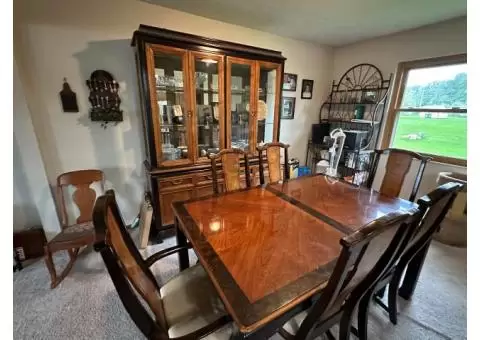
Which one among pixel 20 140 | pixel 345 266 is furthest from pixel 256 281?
pixel 20 140

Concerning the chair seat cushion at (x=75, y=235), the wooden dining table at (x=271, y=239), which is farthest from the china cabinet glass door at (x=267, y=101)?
the chair seat cushion at (x=75, y=235)

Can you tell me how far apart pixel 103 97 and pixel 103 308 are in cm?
192

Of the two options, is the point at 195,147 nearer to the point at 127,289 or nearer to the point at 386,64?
the point at 127,289

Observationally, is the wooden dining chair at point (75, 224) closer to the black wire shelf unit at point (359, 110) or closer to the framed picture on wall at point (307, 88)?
the framed picture on wall at point (307, 88)

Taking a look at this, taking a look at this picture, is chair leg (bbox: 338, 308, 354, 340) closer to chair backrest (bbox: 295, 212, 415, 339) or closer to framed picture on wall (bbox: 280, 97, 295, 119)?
chair backrest (bbox: 295, 212, 415, 339)

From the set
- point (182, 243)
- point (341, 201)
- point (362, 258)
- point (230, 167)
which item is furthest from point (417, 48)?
point (182, 243)

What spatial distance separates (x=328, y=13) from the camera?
90.0 inches

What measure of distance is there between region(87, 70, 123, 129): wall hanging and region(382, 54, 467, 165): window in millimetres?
3659

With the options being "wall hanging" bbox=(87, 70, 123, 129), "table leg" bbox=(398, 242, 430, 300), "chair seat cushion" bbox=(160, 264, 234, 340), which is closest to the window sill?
"table leg" bbox=(398, 242, 430, 300)

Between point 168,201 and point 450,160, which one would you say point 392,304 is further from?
point 450,160

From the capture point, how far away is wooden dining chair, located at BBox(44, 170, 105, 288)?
166 cm

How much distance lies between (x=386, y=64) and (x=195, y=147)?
2999 millimetres

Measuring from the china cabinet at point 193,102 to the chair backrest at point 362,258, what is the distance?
5.74ft
